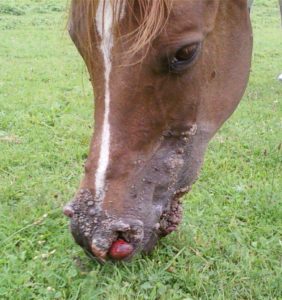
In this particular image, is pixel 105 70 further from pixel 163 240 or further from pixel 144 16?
pixel 163 240

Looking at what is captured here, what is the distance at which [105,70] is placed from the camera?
1689 millimetres

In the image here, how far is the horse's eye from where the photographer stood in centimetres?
168

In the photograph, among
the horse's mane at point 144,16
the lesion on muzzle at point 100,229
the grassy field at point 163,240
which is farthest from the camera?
the grassy field at point 163,240

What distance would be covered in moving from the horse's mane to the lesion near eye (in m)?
0.09

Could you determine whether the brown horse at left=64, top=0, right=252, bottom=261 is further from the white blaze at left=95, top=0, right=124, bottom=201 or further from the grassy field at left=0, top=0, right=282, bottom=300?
the grassy field at left=0, top=0, right=282, bottom=300

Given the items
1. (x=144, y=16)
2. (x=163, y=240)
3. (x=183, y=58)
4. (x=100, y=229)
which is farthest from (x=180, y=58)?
(x=163, y=240)

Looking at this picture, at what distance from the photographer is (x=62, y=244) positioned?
7.69 feet

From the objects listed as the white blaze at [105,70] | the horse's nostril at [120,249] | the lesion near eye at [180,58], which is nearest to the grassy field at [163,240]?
the horse's nostril at [120,249]

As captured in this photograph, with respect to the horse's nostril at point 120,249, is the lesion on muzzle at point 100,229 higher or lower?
higher

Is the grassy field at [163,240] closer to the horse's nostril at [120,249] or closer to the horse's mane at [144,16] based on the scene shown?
the horse's nostril at [120,249]

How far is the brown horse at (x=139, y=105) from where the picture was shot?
1643mm

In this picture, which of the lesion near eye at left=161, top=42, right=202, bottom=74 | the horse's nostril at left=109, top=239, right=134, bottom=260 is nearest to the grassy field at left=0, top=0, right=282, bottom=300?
the horse's nostril at left=109, top=239, right=134, bottom=260

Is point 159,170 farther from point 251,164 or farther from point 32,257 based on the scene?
point 251,164

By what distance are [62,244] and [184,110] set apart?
0.92m
